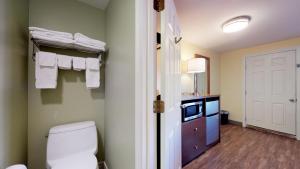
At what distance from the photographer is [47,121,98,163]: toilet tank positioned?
131 cm

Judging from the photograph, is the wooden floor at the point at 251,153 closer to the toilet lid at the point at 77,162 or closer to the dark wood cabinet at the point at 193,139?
the dark wood cabinet at the point at 193,139

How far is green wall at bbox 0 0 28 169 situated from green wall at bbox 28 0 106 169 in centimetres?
9

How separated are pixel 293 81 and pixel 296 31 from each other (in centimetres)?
108

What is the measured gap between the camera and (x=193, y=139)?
1.96m

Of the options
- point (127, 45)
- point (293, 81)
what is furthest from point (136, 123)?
point (293, 81)

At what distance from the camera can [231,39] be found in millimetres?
2938

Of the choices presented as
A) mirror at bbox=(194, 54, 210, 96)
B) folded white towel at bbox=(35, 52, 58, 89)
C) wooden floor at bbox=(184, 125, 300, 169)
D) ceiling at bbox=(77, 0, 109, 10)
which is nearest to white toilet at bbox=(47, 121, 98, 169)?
folded white towel at bbox=(35, 52, 58, 89)

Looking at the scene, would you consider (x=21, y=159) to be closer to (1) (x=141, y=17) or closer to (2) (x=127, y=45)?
(2) (x=127, y=45)

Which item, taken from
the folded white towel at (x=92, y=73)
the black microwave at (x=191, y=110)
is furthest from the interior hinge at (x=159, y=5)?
the black microwave at (x=191, y=110)

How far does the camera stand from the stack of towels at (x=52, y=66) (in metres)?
1.27

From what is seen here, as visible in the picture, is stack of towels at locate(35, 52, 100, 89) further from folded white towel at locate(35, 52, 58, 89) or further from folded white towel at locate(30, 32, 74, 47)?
folded white towel at locate(30, 32, 74, 47)

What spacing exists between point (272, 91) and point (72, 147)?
169 inches

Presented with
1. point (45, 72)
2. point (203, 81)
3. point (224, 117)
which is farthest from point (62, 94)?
point (224, 117)

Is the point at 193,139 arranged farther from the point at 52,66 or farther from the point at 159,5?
the point at 52,66
